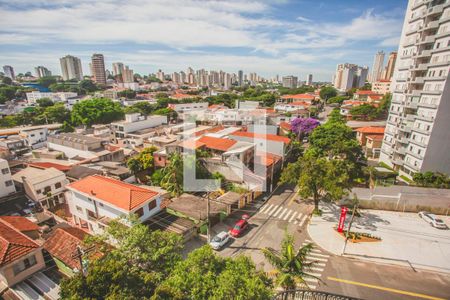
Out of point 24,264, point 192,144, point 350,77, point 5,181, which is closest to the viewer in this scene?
point 24,264

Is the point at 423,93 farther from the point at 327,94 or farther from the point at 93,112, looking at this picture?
the point at 327,94

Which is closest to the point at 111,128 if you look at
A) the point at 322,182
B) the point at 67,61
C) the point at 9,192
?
the point at 9,192

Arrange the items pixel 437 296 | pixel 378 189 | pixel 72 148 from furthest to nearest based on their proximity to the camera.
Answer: pixel 72 148 → pixel 378 189 → pixel 437 296

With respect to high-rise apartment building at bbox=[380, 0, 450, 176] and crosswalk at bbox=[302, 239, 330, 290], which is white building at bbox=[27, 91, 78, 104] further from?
high-rise apartment building at bbox=[380, 0, 450, 176]

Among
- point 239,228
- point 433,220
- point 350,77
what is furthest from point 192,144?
point 350,77

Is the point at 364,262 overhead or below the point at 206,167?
below

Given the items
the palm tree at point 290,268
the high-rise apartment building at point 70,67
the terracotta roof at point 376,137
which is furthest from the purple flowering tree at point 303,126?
the high-rise apartment building at point 70,67

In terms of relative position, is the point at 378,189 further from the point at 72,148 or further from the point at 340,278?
the point at 72,148
